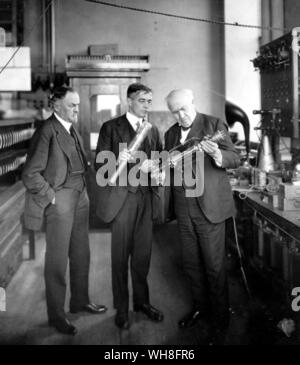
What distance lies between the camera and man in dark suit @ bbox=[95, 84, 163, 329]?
309cm

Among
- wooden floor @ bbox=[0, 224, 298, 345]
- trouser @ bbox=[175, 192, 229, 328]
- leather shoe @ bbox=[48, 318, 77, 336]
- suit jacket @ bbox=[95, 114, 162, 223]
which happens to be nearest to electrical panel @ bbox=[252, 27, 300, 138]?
trouser @ bbox=[175, 192, 229, 328]

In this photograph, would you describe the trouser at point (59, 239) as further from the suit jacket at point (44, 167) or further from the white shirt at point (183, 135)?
the white shirt at point (183, 135)

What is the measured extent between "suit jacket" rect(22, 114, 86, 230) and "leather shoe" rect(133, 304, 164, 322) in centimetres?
104

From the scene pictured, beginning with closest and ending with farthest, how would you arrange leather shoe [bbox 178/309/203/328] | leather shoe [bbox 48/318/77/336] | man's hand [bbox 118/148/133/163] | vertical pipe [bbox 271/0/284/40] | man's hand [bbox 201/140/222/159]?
man's hand [bbox 201/140/222/159] < man's hand [bbox 118/148/133/163] < leather shoe [bbox 48/318/77/336] < leather shoe [bbox 178/309/203/328] < vertical pipe [bbox 271/0/284/40]

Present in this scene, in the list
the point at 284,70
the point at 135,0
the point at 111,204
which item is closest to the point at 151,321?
the point at 111,204

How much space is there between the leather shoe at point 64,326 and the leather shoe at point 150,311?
1.81 ft

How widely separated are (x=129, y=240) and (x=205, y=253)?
574 mm

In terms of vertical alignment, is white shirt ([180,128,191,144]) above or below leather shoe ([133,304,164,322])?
above

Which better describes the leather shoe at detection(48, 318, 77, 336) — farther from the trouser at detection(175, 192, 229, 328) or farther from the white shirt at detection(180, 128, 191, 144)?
the white shirt at detection(180, 128, 191, 144)

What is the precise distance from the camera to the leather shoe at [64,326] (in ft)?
9.96

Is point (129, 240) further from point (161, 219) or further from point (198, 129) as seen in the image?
point (198, 129)

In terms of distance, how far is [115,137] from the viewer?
310cm

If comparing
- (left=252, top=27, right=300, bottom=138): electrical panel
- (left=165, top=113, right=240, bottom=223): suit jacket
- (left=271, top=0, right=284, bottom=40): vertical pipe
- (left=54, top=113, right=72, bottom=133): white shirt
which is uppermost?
(left=271, top=0, right=284, bottom=40): vertical pipe

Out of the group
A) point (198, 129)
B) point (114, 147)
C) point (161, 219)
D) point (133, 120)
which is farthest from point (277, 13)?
point (161, 219)
